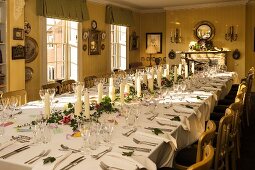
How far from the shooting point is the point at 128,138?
7.67 ft

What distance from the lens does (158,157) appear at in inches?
90.4

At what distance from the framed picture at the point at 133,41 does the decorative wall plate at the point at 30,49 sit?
16.0ft

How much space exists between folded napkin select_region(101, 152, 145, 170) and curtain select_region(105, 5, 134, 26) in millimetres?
7306

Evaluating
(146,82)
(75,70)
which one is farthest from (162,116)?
(75,70)

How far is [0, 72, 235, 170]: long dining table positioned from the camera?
6.09 feet

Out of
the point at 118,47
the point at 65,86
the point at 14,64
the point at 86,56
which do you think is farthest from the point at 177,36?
the point at 14,64

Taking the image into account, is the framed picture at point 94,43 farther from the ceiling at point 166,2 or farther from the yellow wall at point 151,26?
the yellow wall at point 151,26

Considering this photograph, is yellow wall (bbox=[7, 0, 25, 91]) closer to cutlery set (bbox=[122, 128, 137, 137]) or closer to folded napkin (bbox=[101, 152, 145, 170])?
cutlery set (bbox=[122, 128, 137, 137])

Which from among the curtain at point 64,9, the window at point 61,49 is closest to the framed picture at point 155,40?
the curtain at point 64,9

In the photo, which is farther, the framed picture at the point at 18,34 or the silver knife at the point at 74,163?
the framed picture at the point at 18,34

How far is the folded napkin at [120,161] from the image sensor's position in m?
1.79

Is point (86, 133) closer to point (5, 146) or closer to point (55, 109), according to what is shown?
point (5, 146)

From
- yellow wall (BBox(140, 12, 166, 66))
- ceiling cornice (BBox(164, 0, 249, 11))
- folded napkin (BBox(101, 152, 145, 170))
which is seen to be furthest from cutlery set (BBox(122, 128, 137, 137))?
yellow wall (BBox(140, 12, 166, 66))

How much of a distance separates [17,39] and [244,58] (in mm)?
7078
